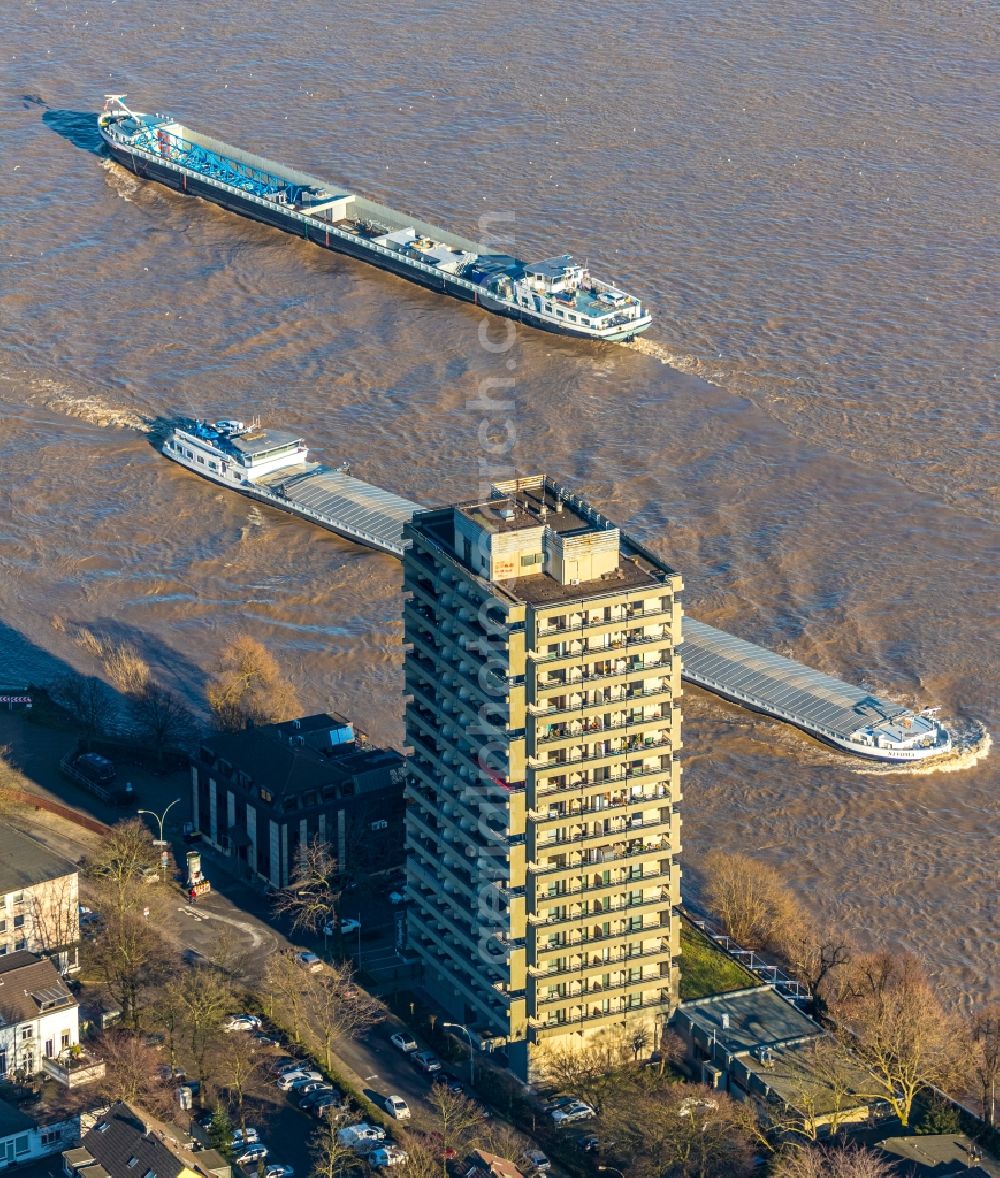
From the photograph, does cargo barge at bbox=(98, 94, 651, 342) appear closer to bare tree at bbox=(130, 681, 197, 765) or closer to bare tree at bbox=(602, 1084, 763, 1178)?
bare tree at bbox=(130, 681, 197, 765)

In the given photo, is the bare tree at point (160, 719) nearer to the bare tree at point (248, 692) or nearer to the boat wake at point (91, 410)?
the bare tree at point (248, 692)

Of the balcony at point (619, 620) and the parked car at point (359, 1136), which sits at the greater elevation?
the balcony at point (619, 620)

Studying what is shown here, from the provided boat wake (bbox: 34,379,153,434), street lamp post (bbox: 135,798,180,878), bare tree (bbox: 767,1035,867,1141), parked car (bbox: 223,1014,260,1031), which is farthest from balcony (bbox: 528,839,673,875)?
boat wake (bbox: 34,379,153,434)

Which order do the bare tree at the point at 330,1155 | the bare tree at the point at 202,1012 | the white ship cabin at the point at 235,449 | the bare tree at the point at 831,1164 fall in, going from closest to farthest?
the bare tree at the point at 831,1164, the bare tree at the point at 330,1155, the bare tree at the point at 202,1012, the white ship cabin at the point at 235,449

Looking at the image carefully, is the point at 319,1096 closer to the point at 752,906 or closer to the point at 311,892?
the point at 311,892

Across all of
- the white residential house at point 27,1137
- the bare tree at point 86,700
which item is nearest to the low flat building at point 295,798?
the bare tree at point 86,700

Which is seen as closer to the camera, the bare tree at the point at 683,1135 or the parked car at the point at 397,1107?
the bare tree at the point at 683,1135

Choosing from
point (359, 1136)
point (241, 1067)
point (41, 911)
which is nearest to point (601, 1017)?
point (359, 1136)
